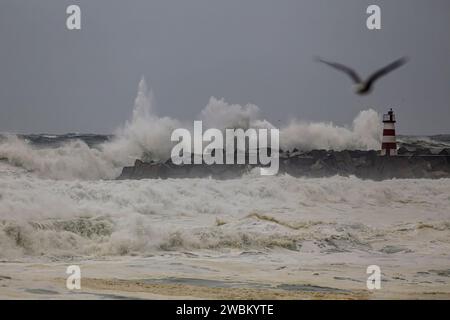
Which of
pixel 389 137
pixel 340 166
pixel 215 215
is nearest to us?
pixel 215 215

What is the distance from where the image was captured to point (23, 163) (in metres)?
17.1

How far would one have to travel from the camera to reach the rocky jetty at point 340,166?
18.7 m

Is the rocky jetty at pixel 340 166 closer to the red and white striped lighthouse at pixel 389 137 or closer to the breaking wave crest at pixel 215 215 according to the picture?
the red and white striped lighthouse at pixel 389 137

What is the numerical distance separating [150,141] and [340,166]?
16.2 feet

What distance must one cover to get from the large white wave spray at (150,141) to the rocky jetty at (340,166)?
1.13 feet

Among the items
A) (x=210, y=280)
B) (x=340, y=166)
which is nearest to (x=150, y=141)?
(x=340, y=166)

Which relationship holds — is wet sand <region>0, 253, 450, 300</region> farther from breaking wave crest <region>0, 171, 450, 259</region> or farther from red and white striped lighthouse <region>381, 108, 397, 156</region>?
red and white striped lighthouse <region>381, 108, 397, 156</region>

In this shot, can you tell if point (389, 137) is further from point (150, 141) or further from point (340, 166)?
point (150, 141)

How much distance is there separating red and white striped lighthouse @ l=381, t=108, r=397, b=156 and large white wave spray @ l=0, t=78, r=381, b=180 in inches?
9.7

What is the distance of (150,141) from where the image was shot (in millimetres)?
20703

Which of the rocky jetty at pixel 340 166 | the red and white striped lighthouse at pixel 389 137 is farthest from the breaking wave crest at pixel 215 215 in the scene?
the red and white striped lighthouse at pixel 389 137

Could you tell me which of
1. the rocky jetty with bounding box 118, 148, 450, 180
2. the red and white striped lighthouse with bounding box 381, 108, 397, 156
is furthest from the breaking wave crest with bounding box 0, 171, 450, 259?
the red and white striped lighthouse with bounding box 381, 108, 397, 156

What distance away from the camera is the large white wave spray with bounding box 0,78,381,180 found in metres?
17.9
